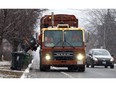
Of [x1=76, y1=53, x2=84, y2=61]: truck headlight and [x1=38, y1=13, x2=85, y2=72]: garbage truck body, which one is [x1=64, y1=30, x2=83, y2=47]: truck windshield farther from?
[x1=76, y1=53, x2=84, y2=61]: truck headlight

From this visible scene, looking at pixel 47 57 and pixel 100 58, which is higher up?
pixel 47 57

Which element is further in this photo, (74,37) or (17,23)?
(17,23)

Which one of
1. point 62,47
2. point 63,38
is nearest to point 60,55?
point 62,47

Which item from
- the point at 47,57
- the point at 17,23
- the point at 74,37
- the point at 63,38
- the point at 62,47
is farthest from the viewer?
the point at 17,23

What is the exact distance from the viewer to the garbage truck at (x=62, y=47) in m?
26.9

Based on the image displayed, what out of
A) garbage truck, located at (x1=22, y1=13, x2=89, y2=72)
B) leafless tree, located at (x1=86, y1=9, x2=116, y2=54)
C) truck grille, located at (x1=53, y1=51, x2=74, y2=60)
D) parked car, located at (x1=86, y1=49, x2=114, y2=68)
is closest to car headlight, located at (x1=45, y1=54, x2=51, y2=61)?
garbage truck, located at (x1=22, y1=13, x2=89, y2=72)

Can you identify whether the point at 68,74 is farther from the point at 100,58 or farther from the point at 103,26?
the point at 103,26

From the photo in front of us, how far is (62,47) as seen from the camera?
27.0m

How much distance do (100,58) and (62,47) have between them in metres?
6.99

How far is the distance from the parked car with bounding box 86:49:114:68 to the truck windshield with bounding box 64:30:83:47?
6387mm

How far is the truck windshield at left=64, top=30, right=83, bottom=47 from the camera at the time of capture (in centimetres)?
2720

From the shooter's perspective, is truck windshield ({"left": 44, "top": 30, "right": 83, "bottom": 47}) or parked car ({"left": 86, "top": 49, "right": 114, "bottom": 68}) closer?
truck windshield ({"left": 44, "top": 30, "right": 83, "bottom": 47})

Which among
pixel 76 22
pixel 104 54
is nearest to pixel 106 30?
pixel 104 54
